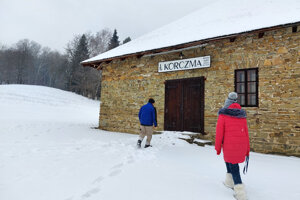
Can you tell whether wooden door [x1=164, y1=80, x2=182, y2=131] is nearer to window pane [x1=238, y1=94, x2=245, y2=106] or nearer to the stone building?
the stone building

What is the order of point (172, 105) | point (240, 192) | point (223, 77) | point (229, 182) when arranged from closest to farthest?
point (240, 192), point (229, 182), point (223, 77), point (172, 105)

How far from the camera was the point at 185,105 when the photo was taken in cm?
726

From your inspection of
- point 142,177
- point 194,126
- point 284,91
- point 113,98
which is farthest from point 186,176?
point 113,98

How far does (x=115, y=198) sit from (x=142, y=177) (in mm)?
839

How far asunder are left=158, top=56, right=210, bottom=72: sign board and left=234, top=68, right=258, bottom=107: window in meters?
1.20

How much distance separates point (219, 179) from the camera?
3.33m

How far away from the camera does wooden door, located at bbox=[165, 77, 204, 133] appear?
22.6 ft

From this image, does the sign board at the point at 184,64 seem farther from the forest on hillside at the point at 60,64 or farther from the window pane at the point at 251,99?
the forest on hillside at the point at 60,64

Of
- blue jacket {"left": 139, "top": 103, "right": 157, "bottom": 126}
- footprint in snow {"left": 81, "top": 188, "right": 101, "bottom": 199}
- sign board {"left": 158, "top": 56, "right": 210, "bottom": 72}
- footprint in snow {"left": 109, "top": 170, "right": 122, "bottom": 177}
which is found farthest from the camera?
sign board {"left": 158, "top": 56, "right": 210, "bottom": 72}

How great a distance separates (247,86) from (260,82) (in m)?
0.41

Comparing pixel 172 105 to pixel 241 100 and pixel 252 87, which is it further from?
pixel 252 87

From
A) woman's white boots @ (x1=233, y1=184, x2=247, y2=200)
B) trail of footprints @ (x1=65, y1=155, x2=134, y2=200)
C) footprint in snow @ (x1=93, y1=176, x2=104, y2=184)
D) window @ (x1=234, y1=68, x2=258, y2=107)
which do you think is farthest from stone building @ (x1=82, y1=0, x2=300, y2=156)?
footprint in snow @ (x1=93, y1=176, x2=104, y2=184)

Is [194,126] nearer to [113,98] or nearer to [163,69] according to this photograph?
[163,69]

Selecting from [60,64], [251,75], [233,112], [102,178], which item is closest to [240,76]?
[251,75]
